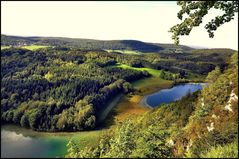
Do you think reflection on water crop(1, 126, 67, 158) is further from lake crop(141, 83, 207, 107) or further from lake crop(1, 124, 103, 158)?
lake crop(141, 83, 207, 107)

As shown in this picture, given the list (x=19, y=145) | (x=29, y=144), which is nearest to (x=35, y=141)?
(x=29, y=144)

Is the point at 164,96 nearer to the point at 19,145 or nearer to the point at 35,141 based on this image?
the point at 35,141

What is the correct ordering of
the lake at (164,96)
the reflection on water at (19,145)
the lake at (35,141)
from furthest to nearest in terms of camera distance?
the lake at (164,96)
the reflection on water at (19,145)
the lake at (35,141)

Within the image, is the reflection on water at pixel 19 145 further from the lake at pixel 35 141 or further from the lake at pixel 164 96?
the lake at pixel 164 96

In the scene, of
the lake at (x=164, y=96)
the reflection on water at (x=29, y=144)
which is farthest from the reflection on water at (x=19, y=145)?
the lake at (x=164, y=96)

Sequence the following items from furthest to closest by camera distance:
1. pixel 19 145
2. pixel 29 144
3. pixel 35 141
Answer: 1. pixel 35 141
2. pixel 29 144
3. pixel 19 145

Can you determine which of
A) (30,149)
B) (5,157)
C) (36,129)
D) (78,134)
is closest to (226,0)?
(5,157)

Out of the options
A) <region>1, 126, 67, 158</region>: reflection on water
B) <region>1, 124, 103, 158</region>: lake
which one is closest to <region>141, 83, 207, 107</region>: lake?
<region>1, 124, 103, 158</region>: lake

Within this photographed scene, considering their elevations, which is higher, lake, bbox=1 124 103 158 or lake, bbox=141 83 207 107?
lake, bbox=141 83 207 107

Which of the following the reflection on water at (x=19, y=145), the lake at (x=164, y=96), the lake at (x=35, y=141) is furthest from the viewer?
the lake at (x=164, y=96)

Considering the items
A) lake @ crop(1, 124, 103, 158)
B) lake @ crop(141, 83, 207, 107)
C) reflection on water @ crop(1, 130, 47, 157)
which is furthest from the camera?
lake @ crop(141, 83, 207, 107)

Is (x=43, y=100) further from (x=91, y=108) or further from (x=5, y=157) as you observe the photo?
(x=5, y=157)
